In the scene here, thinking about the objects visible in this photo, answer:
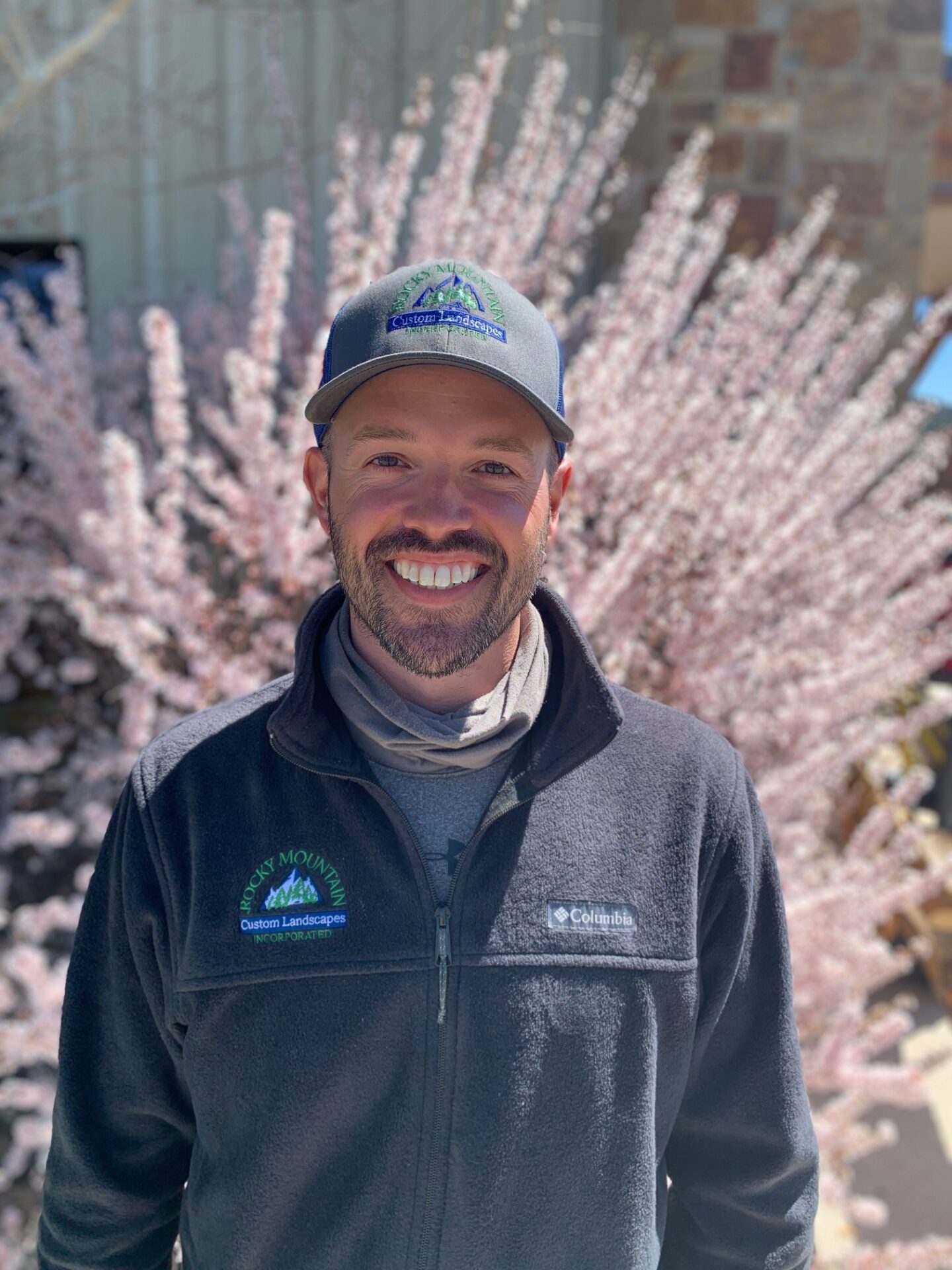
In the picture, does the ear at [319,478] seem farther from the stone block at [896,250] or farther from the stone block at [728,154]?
the stone block at [896,250]

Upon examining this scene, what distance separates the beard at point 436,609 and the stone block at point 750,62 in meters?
4.77

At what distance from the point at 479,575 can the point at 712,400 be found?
83.9 inches

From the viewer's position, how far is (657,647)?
312cm

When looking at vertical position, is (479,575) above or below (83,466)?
below

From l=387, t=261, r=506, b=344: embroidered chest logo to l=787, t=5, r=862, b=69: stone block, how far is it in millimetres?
4699

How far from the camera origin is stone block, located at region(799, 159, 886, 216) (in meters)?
5.29

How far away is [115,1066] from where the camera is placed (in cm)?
138

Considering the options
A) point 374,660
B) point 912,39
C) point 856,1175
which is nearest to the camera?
point 374,660

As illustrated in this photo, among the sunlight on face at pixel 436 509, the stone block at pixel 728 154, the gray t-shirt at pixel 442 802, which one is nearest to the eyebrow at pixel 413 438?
the sunlight on face at pixel 436 509

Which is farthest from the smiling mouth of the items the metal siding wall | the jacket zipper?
the metal siding wall

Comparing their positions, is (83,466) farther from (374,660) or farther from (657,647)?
(374,660)

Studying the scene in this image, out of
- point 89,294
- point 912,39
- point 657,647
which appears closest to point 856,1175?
point 657,647

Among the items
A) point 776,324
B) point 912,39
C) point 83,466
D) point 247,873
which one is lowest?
point 247,873

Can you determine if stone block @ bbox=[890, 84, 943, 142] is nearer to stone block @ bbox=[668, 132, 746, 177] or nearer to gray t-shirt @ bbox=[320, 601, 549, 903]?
stone block @ bbox=[668, 132, 746, 177]
